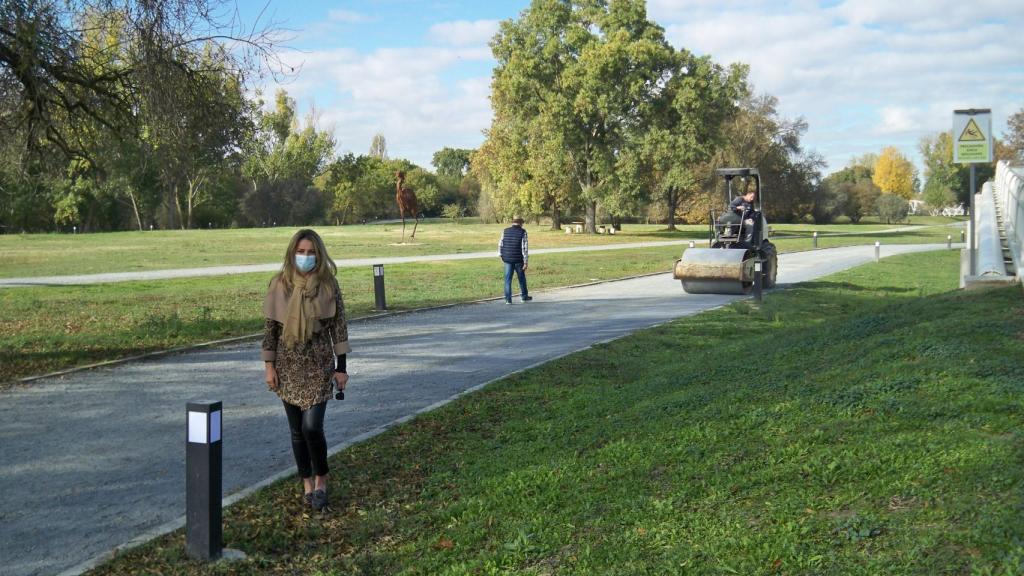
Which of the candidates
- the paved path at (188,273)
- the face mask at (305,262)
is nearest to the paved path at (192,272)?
the paved path at (188,273)

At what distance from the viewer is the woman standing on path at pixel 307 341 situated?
5.62 metres

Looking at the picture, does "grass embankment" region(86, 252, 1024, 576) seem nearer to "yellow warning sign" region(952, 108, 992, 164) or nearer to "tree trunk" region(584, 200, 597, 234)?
"yellow warning sign" region(952, 108, 992, 164)

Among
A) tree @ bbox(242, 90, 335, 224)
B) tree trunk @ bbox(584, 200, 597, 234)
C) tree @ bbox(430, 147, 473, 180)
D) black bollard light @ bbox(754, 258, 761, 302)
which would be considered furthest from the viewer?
tree @ bbox(430, 147, 473, 180)

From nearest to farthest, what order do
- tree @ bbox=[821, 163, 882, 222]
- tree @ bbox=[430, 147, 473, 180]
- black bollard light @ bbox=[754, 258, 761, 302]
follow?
black bollard light @ bbox=[754, 258, 761, 302]
tree @ bbox=[821, 163, 882, 222]
tree @ bbox=[430, 147, 473, 180]

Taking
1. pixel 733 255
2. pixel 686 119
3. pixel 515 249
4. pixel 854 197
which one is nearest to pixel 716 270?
pixel 733 255

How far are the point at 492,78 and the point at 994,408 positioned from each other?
55711 millimetres

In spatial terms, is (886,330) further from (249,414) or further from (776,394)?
(249,414)

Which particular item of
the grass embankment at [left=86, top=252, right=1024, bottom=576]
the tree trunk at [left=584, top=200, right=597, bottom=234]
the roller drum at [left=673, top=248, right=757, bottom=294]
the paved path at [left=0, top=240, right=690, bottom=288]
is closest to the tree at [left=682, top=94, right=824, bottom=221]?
the tree trunk at [left=584, top=200, right=597, bottom=234]

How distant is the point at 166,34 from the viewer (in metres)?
10.9

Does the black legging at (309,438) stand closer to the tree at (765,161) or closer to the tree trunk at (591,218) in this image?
the tree trunk at (591,218)

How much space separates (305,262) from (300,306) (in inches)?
11.3

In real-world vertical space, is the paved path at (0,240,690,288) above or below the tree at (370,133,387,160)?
below

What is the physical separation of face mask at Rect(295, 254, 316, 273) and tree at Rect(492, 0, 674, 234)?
4478 centimetres

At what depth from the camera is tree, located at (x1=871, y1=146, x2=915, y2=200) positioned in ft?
410
